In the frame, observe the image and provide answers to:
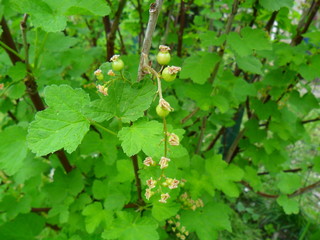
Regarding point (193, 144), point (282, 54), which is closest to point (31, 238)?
point (193, 144)

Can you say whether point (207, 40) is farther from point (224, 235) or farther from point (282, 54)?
point (224, 235)

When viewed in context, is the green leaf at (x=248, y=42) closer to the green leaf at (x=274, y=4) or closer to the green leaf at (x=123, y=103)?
the green leaf at (x=274, y=4)

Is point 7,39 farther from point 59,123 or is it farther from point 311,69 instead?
point 311,69

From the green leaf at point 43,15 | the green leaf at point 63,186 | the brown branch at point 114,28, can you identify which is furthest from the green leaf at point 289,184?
the green leaf at point 43,15

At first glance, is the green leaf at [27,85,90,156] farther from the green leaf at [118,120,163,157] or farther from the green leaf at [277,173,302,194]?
the green leaf at [277,173,302,194]

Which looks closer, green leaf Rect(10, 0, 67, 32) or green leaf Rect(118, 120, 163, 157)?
green leaf Rect(118, 120, 163, 157)

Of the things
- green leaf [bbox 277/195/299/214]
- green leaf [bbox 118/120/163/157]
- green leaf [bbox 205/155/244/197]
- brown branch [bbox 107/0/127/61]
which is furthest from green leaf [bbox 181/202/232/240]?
brown branch [bbox 107/0/127/61]
